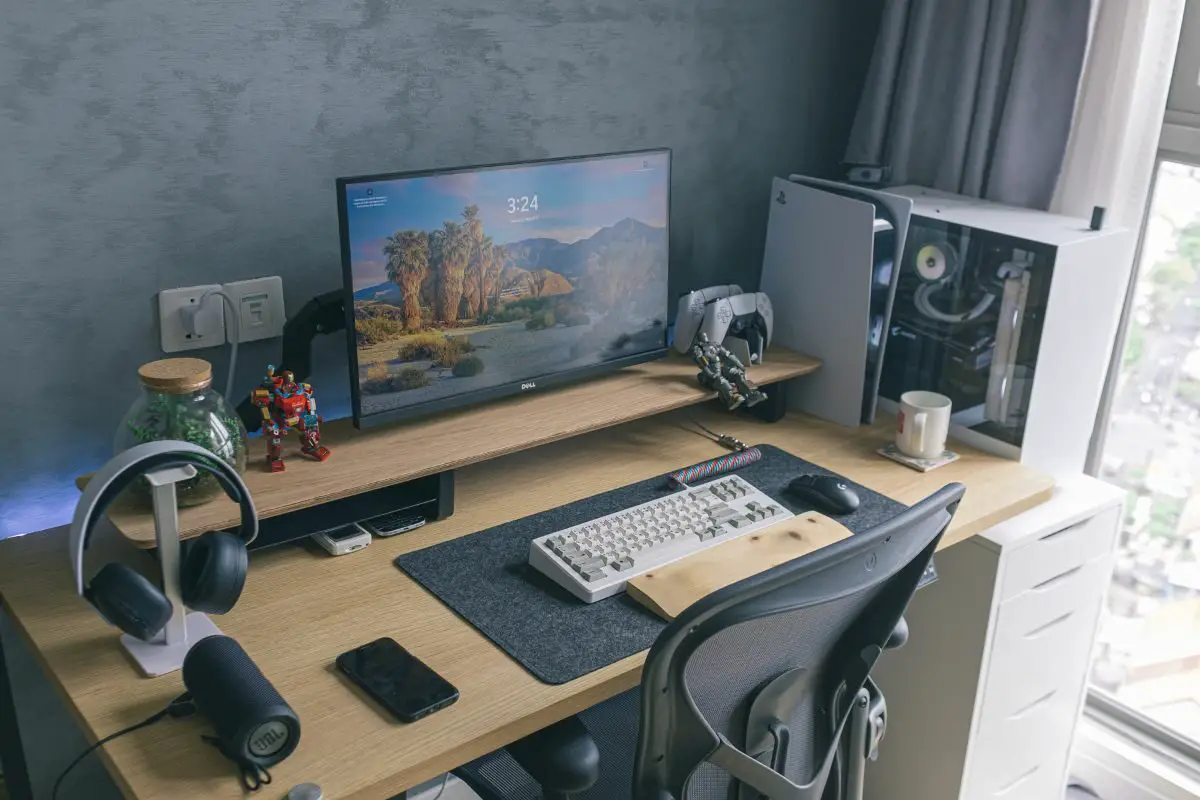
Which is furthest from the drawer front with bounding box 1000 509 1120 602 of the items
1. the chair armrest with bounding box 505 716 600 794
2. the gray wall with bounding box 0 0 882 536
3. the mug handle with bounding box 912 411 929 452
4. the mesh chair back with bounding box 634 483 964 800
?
the gray wall with bounding box 0 0 882 536

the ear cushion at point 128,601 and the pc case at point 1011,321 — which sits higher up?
the pc case at point 1011,321

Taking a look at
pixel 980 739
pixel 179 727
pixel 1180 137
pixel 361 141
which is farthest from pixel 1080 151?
pixel 179 727

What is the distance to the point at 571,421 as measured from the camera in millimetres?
1833

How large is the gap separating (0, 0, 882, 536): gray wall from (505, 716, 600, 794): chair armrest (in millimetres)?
789

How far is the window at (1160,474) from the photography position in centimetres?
218

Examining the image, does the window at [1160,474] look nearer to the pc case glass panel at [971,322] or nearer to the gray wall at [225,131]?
the pc case glass panel at [971,322]

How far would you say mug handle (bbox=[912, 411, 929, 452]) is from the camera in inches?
75.8

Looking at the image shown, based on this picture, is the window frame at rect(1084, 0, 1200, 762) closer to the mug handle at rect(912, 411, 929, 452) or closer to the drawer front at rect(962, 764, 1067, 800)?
the drawer front at rect(962, 764, 1067, 800)

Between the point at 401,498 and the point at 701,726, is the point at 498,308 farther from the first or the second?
the point at 701,726

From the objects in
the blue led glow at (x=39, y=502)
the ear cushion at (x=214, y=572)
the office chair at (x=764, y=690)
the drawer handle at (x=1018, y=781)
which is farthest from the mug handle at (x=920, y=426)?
the ear cushion at (x=214, y=572)

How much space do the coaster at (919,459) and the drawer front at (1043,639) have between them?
25 cm

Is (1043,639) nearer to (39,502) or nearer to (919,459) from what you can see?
(919,459)

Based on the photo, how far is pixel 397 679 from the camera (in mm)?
1335

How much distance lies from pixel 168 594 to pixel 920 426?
3.92 ft
